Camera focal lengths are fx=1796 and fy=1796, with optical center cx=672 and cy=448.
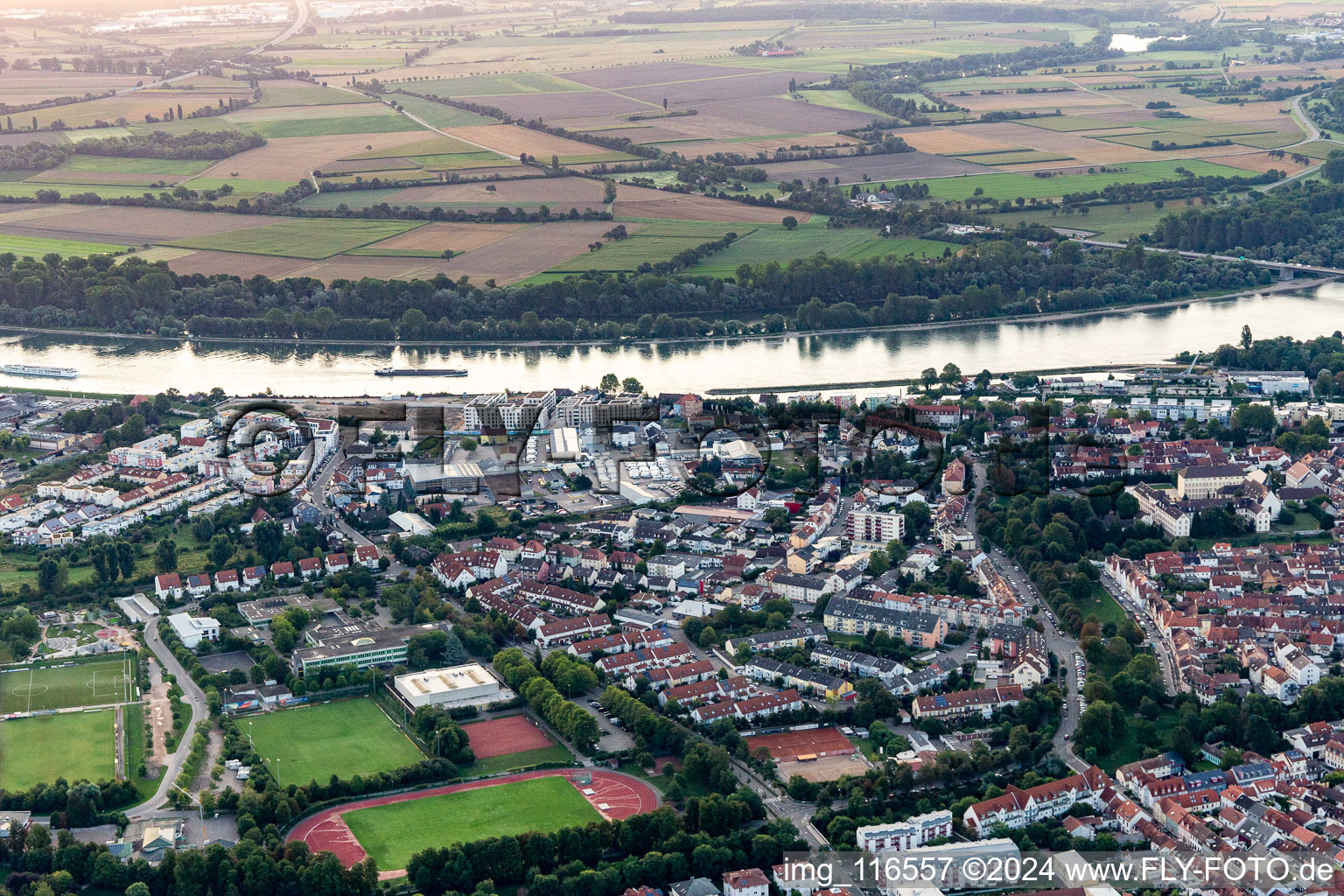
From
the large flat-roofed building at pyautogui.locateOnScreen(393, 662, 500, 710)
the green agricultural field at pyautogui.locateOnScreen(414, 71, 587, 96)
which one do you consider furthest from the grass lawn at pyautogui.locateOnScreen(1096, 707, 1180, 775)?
the green agricultural field at pyautogui.locateOnScreen(414, 71, 587, 96)

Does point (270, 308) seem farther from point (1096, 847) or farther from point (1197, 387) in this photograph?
point (1096, 847)

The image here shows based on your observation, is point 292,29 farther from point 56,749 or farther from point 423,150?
point 56,749

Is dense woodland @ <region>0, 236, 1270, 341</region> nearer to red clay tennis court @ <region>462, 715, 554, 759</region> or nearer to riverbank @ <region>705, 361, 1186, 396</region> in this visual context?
riverbank @ <region>705, 361, 1186, 396</region>

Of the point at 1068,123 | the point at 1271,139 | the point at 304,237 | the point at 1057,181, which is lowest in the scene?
the point at 304,237

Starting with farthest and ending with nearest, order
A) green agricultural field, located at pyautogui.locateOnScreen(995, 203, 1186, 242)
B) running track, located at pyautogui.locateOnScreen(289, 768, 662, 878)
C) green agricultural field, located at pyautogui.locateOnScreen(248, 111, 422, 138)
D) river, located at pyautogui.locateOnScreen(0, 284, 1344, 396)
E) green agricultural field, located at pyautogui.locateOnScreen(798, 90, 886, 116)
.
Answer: green agricultural field, located at pyautogui.locateOnScreen(798, 90, 886, 116)
green agricultural field, located at pyautogui.locateOnScreen(248, 111, 422, 138)
green agricultural field, located at pyautogui.locateOnScreen(995, 203, 1186, 242)
river, located at pyautogui.locateOnScreen(0, 284, 1344, 396)
running track, located at pyautogui.locateOnScreen(289, 768, 662, 878)

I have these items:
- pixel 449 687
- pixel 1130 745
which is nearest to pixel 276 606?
→ pixel 449 687

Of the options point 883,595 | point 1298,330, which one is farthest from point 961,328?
point 883,595

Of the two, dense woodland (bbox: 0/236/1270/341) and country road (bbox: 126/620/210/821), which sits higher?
dense woodland (bbox: 0/236/1270/341)
